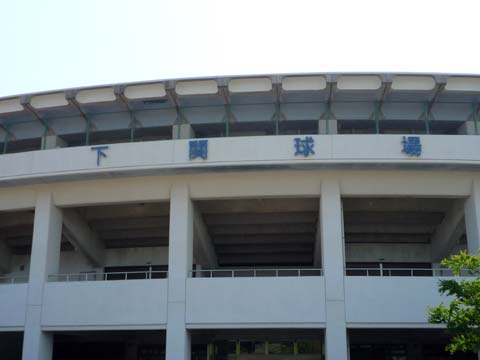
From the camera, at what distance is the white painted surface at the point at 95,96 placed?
19500 millimetres

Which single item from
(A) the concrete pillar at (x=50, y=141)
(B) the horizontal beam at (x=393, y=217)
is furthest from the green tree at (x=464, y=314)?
(A) the concrete pillar at (x=50, y=141)

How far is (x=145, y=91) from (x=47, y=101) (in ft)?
11.7

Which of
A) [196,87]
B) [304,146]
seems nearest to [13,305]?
[196,87]

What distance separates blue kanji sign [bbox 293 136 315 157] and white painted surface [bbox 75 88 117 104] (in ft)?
21.2

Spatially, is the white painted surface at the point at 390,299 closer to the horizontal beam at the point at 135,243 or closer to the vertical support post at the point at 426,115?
the vertical support post at the point at 426,115

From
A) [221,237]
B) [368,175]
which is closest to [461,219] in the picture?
[368,175]

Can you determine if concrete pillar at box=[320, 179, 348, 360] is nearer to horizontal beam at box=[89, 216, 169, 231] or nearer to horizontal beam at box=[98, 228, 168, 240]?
horizontal beam at box=[89, 216, 169, 231]

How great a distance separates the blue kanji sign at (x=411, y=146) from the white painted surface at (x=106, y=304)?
8.48 metres

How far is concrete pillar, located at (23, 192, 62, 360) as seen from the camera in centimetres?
1809

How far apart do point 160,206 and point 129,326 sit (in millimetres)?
5316

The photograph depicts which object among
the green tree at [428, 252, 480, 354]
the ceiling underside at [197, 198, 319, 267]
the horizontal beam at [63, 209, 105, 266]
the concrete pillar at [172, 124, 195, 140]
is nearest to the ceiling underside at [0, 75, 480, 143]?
the concrete pillar at [172, 124, 195, 140]

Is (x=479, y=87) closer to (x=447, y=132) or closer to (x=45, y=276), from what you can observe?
(x=447, y=132)

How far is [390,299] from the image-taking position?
17.3 meters

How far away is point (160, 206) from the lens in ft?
71.0
